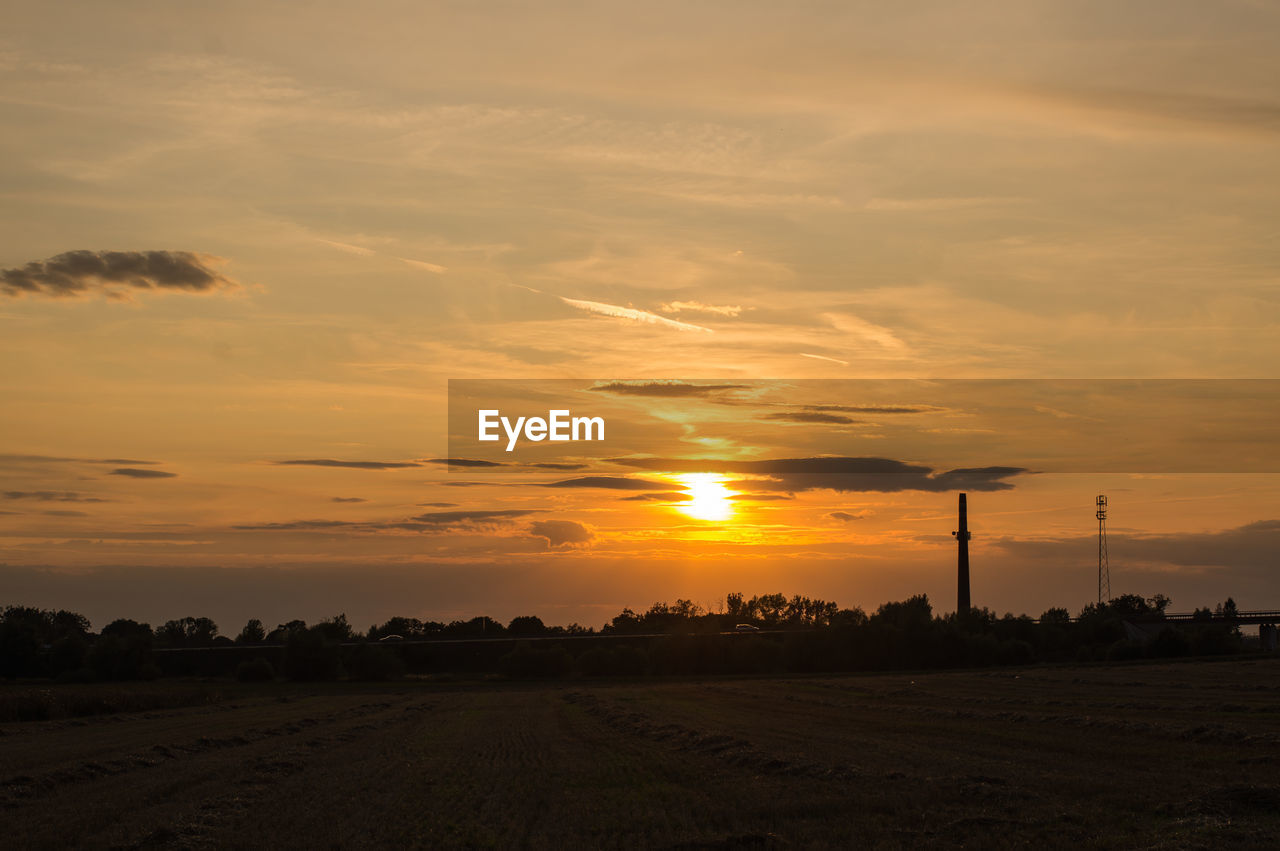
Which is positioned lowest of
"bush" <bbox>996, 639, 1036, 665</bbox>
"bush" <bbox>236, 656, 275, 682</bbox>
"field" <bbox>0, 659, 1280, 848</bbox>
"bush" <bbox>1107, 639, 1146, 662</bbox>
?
"bush" <bbox>236, 656, 275, 682</bbox>

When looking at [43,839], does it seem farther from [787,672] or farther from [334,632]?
[334,632]

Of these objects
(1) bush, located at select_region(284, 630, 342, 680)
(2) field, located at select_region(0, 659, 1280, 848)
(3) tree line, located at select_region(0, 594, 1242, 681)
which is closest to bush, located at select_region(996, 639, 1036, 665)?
(3) tree line, located at select_region(0, 594, 1242, 681)

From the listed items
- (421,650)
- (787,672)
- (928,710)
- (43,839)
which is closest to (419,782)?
(43,839)

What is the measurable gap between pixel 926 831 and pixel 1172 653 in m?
124

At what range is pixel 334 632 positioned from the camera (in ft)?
564

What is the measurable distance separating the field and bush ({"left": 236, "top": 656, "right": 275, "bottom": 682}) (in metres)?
94.6

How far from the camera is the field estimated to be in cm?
2142

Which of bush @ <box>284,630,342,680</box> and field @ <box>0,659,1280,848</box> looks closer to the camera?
field @ <box>0,659,1280,848</box>

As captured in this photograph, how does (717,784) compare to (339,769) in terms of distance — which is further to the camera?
(339,769)

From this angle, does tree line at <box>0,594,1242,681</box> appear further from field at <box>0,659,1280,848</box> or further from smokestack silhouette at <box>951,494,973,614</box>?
field at <box>0,659,1280,848</box>

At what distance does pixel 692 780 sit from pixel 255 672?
132208 mm

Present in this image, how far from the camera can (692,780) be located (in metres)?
28.8

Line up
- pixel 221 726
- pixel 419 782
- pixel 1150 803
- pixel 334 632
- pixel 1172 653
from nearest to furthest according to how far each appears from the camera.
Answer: pixel 1150 803
pixel 419 782
pixel 221 726
pixel 1172 653
pixel 334 632

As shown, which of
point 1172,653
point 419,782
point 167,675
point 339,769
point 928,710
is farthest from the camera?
point 167,675
